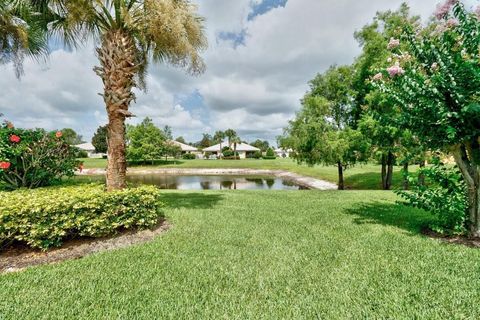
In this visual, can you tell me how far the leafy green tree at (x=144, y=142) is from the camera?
43.9 metres

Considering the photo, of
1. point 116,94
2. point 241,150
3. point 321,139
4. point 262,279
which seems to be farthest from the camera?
point 241,150

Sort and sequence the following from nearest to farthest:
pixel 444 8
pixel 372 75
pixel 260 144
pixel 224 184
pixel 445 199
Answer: pixel 444 8, pixel 445 199, pixel 372 75, pixel 224 184, pixel 260 144

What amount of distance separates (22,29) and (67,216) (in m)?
6.04

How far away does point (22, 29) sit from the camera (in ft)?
22.0

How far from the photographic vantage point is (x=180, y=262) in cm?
375

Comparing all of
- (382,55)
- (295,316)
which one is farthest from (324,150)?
(295,316)

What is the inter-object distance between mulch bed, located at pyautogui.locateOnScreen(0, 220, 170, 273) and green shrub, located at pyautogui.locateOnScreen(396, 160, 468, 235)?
5.54 meters

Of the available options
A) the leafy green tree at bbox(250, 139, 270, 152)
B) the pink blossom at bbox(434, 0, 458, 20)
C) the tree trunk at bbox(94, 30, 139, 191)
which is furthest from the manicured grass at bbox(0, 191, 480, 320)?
the leafy green tree at bbox(250, 139, 270, 152)

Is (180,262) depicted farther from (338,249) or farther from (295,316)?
(338,249)

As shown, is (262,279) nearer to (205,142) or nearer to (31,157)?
(31,157)

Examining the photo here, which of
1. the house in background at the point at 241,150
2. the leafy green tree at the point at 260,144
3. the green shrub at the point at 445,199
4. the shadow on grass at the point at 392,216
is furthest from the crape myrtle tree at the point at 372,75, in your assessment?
the leafy green tree at the point at 260,144

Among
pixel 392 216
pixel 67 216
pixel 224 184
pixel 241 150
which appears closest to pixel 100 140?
pixel 241 150

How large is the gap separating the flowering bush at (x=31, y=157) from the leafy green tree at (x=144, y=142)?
37830 mm

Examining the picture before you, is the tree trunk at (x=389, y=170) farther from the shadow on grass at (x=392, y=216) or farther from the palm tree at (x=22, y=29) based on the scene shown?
the palm tree at (x=22, y=29)
